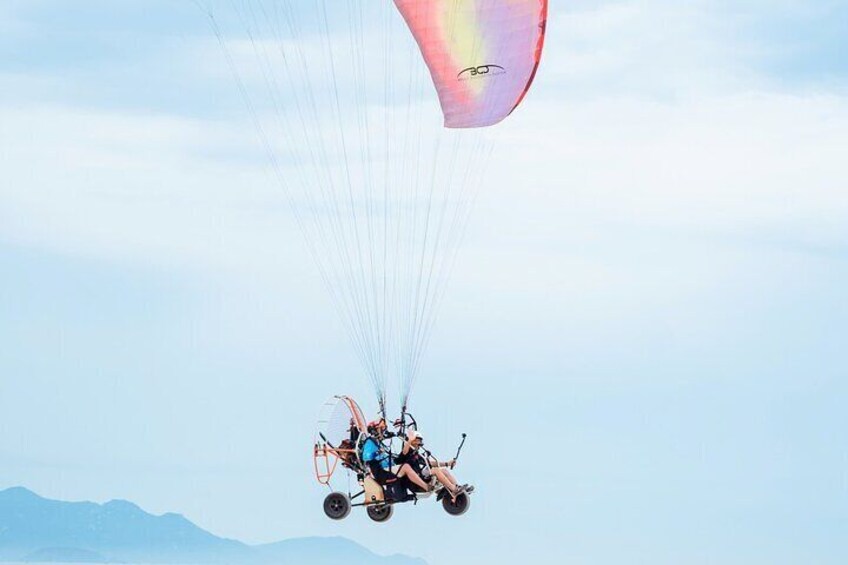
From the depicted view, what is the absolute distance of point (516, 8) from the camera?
2098 centimetres

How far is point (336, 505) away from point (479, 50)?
6.73m

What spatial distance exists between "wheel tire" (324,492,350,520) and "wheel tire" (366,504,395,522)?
46cm

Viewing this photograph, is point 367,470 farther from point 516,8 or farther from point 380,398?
point 516,8

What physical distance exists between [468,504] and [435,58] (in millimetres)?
6401

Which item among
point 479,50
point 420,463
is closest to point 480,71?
point 479,50

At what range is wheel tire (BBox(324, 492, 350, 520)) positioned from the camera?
68.9 ft

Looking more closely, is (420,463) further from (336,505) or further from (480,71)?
(480,71)

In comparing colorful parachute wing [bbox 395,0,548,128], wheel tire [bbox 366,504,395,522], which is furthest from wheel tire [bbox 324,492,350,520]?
colorful parachute wing [bbox 395,0,548,128]

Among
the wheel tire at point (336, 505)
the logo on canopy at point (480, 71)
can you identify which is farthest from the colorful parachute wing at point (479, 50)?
the wheel tire at point (336, 505)

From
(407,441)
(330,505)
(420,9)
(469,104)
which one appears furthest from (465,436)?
(420,9)

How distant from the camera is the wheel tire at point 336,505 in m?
21.0

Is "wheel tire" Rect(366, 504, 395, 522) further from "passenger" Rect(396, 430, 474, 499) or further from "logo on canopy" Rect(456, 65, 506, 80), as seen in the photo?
"logo on canopy" Rect(456, 65, 506, 80)

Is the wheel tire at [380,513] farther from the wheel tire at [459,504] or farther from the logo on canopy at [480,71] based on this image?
the logo on canopy at [480,71]

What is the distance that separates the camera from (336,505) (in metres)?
21.1
